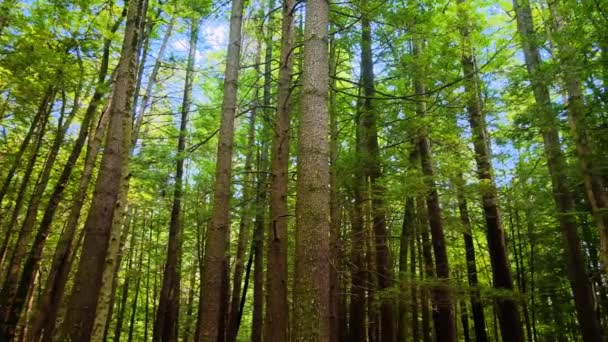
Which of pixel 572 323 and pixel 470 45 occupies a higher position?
pixel 470 45

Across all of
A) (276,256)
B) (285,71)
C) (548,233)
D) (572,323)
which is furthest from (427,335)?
(285,71)

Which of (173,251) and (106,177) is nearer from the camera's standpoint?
(106,177)

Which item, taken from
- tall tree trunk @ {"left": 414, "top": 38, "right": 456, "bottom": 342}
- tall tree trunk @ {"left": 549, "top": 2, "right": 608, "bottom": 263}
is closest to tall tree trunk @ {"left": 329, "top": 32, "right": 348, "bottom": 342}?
tall tree trunk @ {"left": 414, "top": 38, "right": 456, "bottom": 342}

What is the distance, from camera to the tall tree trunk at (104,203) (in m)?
5.70

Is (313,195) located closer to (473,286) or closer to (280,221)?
(280,221)

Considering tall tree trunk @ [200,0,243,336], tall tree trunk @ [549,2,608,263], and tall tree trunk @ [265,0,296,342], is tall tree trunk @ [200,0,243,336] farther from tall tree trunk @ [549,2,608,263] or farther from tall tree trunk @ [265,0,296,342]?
tall tree trunk @ [549,2,608,263]

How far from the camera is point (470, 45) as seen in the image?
8.09 metres

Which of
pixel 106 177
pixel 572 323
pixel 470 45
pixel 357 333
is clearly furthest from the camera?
pixel 572 323

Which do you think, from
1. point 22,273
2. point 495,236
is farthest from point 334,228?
point 22,273

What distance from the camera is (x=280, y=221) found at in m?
6.75

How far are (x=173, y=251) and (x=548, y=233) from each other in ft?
44.6

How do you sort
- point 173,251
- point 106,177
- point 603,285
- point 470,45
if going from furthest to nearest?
point 603,285 → point 173,251 → point 470,45 → point 106,177

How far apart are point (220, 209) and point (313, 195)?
3.11m

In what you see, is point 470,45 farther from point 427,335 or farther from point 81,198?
point 427,335
